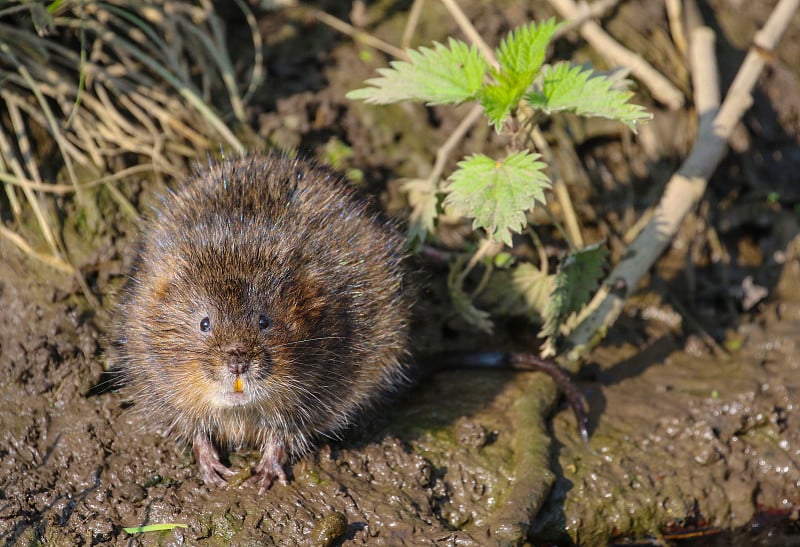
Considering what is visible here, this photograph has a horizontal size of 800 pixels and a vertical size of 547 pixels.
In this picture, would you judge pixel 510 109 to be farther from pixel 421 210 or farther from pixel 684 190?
pixel 684 190

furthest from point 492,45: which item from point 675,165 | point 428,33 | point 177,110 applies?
point 177,110

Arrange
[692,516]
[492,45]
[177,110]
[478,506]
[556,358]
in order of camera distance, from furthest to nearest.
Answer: [492,45] < [177,110] < [556,358] < [692,516] < [478,506]

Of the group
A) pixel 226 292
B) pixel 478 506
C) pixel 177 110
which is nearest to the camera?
pixel 226 292

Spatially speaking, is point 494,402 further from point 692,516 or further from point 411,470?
point 692,516

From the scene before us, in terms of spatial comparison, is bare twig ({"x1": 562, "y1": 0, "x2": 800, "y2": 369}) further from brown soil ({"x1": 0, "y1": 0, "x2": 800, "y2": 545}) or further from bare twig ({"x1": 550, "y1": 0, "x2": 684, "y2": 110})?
brown soil ({"x1": 0, "y1": 0, "x2": 800, "y2": 545})

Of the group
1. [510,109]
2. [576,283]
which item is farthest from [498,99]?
[576,283]

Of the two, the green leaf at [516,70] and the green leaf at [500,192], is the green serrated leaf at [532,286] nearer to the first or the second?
the green leaf at [500,192]
